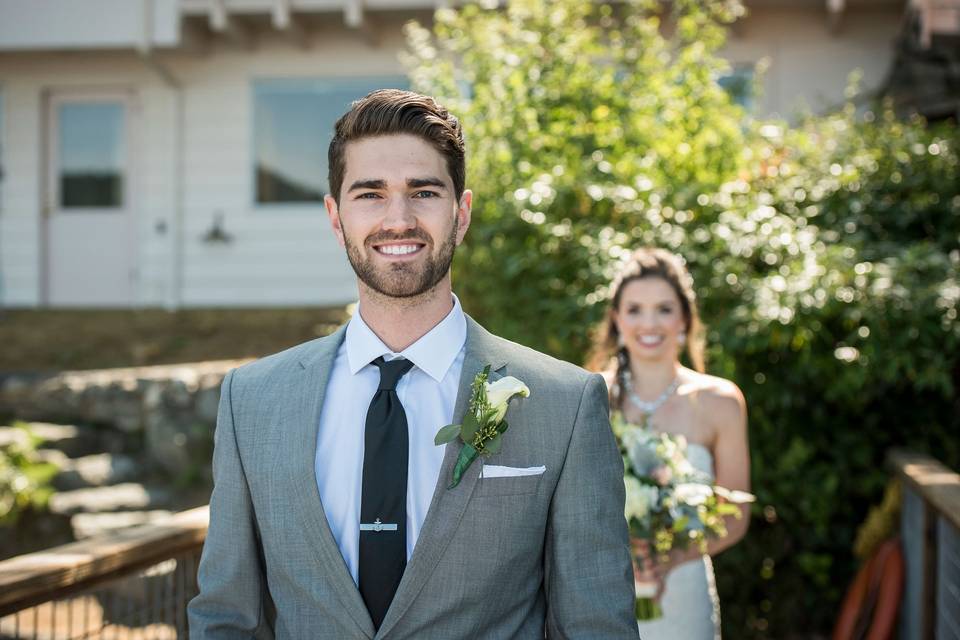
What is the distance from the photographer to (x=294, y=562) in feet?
7.14

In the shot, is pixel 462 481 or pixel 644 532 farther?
pixel 644 532

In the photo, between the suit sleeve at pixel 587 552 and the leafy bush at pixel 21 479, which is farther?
the leafy bush at pixel 21 479

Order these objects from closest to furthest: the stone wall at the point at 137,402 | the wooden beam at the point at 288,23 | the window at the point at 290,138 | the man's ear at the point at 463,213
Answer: the man's ear at the point at 463,213 < the stone wall at the point at 137,402 < the wooden beam at the point at 288,23 < the window at the point at 290,138

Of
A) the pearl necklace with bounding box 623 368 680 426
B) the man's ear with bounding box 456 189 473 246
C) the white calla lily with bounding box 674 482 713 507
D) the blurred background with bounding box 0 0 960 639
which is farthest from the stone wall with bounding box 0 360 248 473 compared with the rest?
the man's ear with bounding box 456 189 473 246

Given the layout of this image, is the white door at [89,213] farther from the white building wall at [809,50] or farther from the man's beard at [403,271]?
the man's beard at [403,271]

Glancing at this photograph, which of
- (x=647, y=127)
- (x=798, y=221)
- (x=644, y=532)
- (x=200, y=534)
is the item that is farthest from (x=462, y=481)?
(x=647, y=127)

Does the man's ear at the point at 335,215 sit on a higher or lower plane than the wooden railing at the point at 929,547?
higher

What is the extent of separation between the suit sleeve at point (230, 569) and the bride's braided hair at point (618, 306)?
212 centimetres

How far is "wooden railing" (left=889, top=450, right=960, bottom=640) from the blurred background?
21mm

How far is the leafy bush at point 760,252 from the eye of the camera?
5180 millimetres

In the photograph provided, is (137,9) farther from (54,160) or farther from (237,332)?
(237,332)

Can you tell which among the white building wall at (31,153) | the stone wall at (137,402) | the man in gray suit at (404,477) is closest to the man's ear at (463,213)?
the man in gray suit at (404,477)

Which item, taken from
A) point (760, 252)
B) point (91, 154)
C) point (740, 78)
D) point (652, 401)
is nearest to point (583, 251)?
point (760, 252)

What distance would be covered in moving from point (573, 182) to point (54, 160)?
8.89 metres
